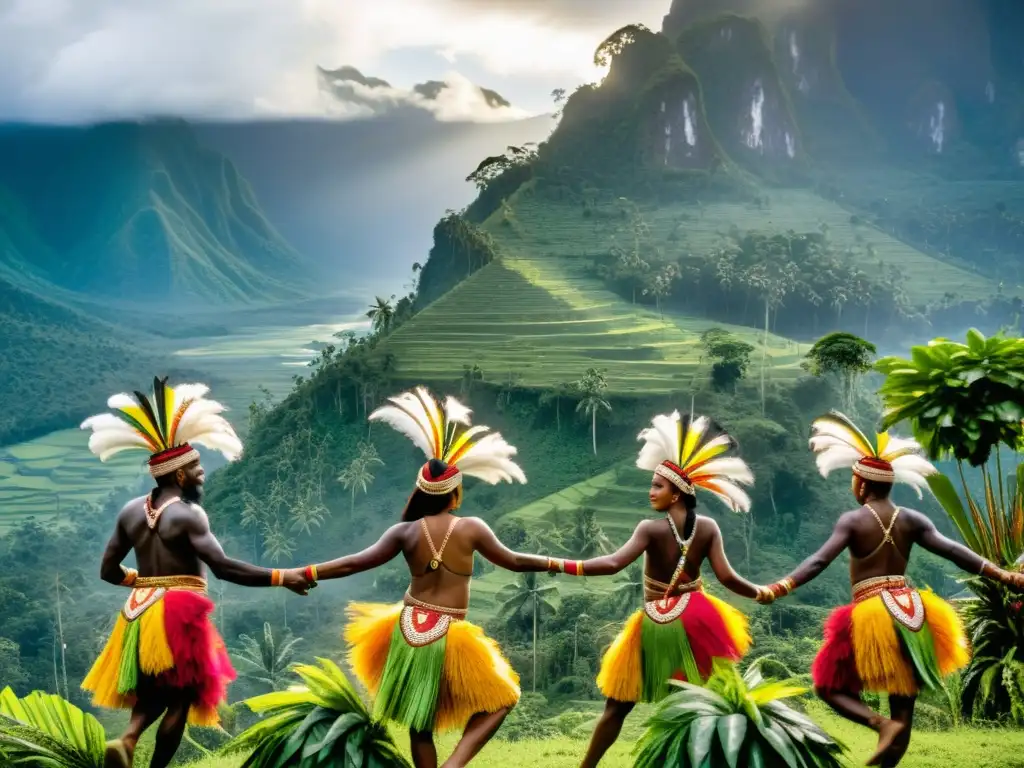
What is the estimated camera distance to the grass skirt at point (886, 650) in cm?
462

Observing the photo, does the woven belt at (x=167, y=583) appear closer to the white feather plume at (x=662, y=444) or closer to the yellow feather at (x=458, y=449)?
the yellow feather at (x=458, y=449)

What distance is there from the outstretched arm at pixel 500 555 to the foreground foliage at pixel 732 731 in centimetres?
72

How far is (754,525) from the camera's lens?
1966 inches

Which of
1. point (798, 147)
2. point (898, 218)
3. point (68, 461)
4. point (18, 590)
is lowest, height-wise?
point (18, 590)

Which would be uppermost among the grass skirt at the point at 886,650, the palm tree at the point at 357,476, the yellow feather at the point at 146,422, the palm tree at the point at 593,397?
the palm tree at the point at 593,397

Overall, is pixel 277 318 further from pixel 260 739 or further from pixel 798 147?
pixel 260 739

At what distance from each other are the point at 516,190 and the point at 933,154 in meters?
39.9

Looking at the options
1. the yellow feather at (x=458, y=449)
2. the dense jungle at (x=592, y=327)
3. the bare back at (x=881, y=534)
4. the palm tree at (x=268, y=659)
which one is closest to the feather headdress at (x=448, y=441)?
the yellow feather at (x=458, y=449)

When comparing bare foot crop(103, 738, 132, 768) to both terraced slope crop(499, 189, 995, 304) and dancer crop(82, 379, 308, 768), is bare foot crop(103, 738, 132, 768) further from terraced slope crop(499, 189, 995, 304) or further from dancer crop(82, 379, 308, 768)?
terraced slope crop(499, 189, 995, 304)

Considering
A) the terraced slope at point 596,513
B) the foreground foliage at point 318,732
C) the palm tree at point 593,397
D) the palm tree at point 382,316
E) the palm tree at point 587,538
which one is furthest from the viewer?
the palm tree at point 382,316

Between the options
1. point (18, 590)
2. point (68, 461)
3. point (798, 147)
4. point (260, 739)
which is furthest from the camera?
point (798, 147)

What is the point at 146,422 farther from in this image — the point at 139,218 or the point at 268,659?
the point at 139,218

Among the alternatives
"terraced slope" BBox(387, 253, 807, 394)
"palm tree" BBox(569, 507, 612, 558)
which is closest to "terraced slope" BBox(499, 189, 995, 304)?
"terraced slope" BBox(387, 253, 807, 394)

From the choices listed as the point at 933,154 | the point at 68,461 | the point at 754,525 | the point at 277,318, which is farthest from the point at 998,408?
the point at 933,154
